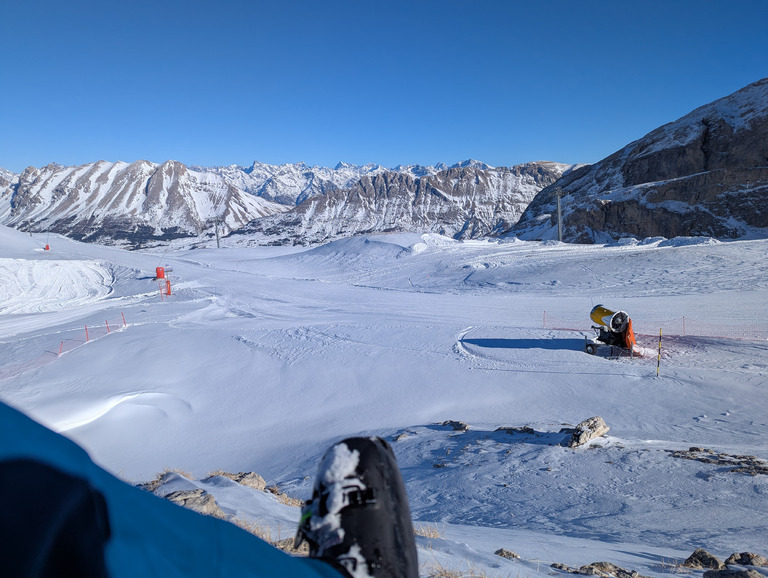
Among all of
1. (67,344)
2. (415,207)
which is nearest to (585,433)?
(67,344)

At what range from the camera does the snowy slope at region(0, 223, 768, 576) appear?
520 centimetres

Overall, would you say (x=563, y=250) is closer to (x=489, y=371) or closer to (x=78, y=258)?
(x=489, y=371)

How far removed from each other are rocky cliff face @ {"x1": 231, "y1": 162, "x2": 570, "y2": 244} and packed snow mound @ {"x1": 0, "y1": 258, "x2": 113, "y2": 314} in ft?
344

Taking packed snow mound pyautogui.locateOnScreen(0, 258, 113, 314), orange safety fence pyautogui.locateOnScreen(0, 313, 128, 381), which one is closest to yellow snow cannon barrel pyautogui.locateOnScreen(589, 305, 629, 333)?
orange safety fence pyautogui.locateOnScreen(0, 313, 128, 381)

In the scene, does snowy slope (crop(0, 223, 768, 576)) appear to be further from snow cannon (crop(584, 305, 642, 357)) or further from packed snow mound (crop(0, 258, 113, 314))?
packed snow mound (crop(0, 258, 113, 314))

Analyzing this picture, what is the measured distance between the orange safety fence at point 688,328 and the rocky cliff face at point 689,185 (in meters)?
39.5

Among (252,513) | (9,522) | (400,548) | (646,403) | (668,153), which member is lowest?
(646,403)

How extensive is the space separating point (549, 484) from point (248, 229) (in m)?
154

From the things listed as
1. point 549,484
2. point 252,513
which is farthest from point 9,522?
point 549,484

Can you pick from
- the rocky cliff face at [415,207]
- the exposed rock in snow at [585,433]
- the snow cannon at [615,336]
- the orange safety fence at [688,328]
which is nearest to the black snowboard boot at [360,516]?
the exposed rock in snow at [585,433]

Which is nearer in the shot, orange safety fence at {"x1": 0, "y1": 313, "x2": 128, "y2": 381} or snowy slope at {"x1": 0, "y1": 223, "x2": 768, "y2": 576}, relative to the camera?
snowy slope at {"x1": 0, "y1": 223, "x2": 768, "y2": 576}

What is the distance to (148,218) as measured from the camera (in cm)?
18612

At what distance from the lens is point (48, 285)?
3048cm

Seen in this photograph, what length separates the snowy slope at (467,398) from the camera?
5.20 metres
